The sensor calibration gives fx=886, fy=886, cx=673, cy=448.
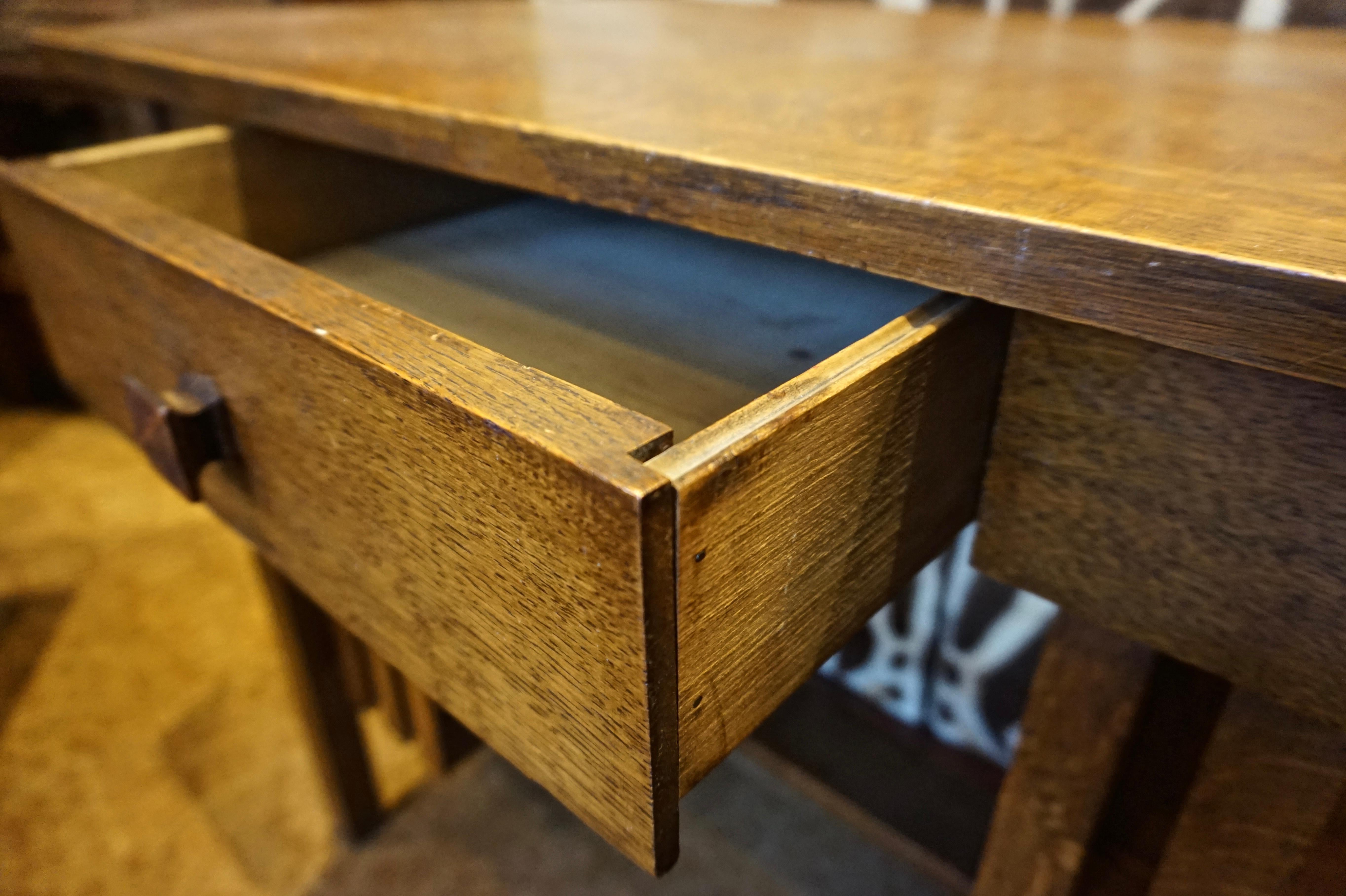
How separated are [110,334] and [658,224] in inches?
15.5

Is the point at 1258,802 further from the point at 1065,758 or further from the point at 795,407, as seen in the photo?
the point at 795,407

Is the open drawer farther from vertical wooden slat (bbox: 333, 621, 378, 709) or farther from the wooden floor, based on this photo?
the wooden floor

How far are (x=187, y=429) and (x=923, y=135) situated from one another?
40 cm

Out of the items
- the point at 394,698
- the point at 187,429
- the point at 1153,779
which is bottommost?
the point at 394,698

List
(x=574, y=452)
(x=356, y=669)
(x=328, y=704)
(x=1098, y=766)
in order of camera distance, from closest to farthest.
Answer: (x=574, y=452), (x=1098, y=766), (x=328, y=704), (x=356, y=669)

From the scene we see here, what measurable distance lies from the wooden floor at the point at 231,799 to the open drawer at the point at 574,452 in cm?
68

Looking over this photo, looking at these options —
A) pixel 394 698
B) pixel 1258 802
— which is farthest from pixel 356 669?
pixel 1258 802

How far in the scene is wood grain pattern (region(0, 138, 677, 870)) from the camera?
0.26 m

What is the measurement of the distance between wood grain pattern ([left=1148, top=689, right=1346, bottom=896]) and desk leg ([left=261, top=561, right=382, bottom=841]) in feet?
2.61

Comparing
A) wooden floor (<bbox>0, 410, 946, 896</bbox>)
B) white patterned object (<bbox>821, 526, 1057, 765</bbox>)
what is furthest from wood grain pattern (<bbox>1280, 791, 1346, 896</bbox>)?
wooden floor (<bbox>0, 410, 946, 896</bbox>)

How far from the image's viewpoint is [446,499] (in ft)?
1.03

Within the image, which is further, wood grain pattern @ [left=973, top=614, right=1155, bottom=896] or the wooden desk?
wood grain pattern @ [left=973, top=614, right=1155, bottom=896]

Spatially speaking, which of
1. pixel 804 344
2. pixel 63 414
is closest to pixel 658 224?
pixel 804 344

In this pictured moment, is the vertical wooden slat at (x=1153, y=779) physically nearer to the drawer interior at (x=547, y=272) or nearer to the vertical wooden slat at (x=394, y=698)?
the drawer interior at (x=547, y=272)
